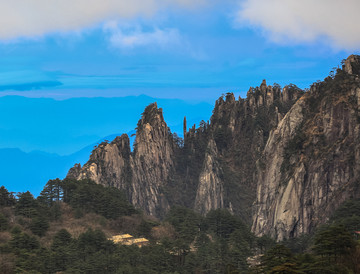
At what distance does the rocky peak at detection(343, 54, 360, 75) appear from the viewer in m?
155

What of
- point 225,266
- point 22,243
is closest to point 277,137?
point 225,266

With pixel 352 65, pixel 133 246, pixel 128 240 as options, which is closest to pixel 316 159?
pixel 352 65

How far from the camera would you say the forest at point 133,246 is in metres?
65.5

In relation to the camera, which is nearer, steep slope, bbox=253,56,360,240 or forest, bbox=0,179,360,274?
forest, bbox=0,179,360,274

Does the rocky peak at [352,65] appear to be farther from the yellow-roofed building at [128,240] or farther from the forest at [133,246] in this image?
the yellow-roofed building at [128,240]

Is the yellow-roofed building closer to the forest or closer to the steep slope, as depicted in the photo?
the forest

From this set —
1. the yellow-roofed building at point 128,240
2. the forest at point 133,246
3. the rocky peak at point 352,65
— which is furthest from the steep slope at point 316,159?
the yellow-roofed building at point 128,240

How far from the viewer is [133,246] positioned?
9238 centimetres

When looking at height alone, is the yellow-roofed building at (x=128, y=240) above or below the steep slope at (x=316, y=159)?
below

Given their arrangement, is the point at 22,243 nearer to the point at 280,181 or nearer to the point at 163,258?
the point at 163,258

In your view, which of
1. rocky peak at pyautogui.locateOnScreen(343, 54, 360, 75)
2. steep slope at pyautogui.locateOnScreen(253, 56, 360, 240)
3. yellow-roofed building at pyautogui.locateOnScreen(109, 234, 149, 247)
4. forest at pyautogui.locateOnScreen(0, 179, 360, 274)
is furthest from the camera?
rocky peak at pyautogui.locateOnScreen(343, 54, 360, 75)

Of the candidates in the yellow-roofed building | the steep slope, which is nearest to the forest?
the yellow-roofed building

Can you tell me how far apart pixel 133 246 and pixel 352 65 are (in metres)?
89.9

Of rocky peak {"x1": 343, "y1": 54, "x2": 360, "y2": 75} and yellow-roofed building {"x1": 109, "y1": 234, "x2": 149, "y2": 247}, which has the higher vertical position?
rocky peak {"x1": 343, "y1": 54, "x2": 360, "y2": 75}
